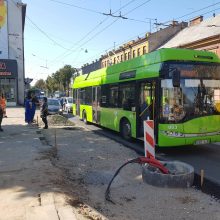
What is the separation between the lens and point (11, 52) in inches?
1811

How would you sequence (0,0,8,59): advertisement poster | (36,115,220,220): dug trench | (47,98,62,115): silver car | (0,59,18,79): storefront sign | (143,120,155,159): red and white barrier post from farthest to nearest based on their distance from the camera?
(0,0,8,59): advertisement poster, (0,59,18,79): storefront sign, (47,98,62,115): silver car, (143,120,155,159): red and white barrier post, (36,115,220,220): dug trench

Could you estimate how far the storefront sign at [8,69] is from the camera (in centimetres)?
4319

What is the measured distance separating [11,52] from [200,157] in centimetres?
3956

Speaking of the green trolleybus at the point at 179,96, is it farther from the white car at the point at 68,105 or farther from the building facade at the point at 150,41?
the building facade at the point at 150,41

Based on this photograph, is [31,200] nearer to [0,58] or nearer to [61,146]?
[61,146]

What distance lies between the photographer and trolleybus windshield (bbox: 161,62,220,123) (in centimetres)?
1022

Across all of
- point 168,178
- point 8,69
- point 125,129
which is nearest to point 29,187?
point 168,178

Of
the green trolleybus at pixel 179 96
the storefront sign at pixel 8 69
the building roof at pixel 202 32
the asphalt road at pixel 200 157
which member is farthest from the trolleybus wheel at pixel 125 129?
the storefront sign at pixel 8 69

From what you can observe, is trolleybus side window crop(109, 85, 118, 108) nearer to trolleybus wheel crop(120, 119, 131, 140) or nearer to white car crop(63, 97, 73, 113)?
trolleybus wheel crop(120, 119, 131, 140)

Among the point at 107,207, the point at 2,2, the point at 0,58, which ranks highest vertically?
the point at 2,2

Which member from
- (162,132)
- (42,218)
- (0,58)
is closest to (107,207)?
(42,218)

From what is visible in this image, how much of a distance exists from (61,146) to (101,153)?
6.31 ft

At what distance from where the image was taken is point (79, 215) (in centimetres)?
511

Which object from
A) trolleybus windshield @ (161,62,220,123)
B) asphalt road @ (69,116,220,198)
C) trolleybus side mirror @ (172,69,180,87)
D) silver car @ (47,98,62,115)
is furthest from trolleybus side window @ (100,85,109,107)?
silver car @ (47,98,62,115)
